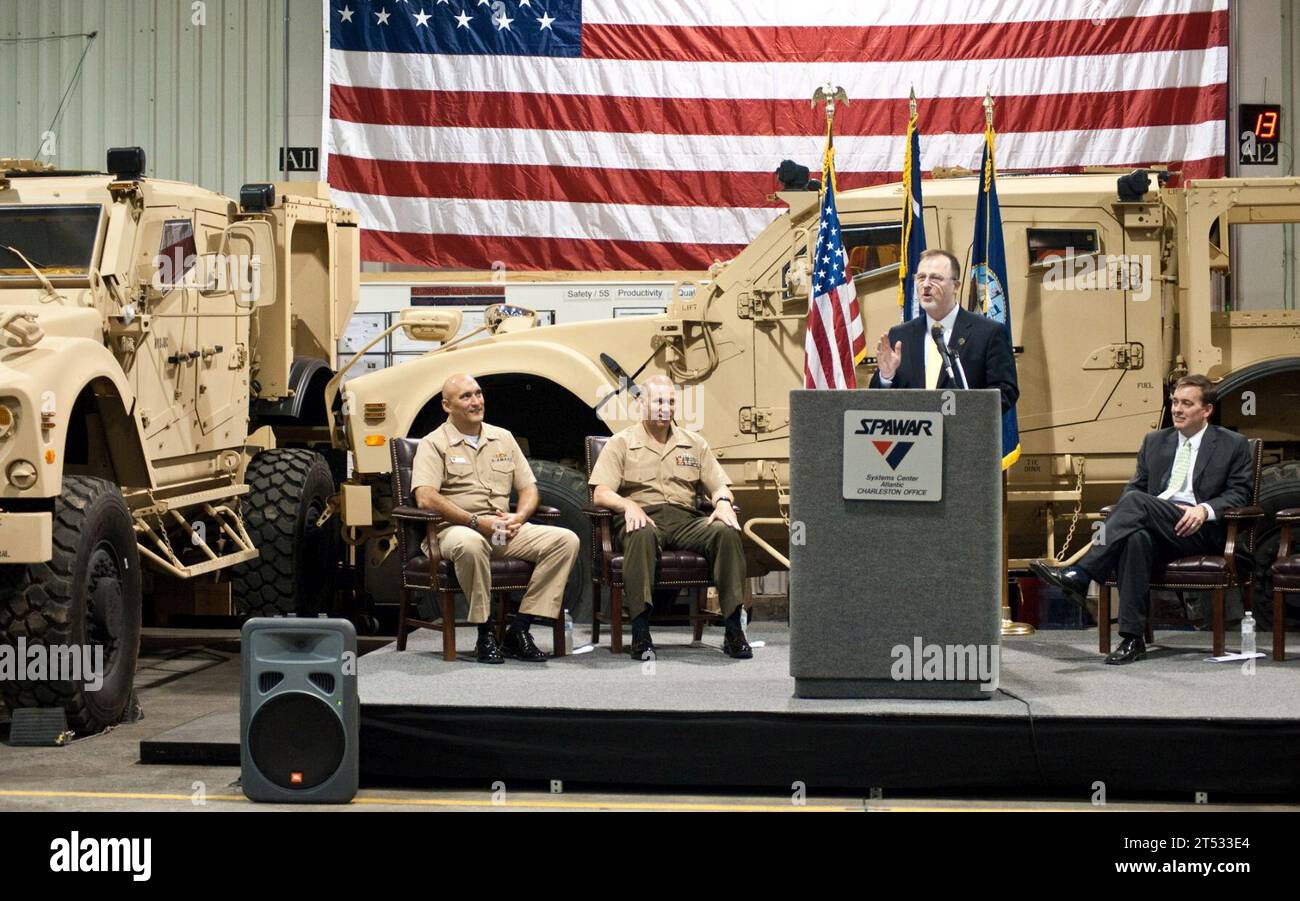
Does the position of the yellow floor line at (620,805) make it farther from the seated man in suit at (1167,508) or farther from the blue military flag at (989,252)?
the blue military flag at (989,252)

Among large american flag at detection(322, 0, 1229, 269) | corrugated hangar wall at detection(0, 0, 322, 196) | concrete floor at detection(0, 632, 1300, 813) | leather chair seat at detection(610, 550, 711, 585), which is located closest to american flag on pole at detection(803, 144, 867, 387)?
leather chair seat at detection(610, 550, 711, 585)

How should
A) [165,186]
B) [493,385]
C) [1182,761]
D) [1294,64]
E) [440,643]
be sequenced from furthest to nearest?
[1294,64] → [493,385] → [165,186] → [440,643] → [1182,761]

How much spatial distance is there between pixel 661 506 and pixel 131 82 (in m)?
8.50

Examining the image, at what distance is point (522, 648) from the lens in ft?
21.8

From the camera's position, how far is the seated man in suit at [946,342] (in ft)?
20.0

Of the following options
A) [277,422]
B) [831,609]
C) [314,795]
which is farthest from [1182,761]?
[277,422]

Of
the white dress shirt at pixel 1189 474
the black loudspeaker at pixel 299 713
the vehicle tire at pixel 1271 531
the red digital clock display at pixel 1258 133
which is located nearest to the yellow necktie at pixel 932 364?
the white dress shirt at pixel 1189 474

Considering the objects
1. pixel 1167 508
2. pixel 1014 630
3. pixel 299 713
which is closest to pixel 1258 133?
pixel 1014 630

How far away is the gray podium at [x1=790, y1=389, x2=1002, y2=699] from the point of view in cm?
546

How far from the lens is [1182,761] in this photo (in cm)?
525

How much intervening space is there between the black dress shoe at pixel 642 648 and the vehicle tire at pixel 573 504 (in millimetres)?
1682

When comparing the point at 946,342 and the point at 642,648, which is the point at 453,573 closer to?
the point at 642,648

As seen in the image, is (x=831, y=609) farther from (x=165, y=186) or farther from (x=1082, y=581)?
(x=165, y=186)

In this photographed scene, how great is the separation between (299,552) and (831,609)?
463cm
